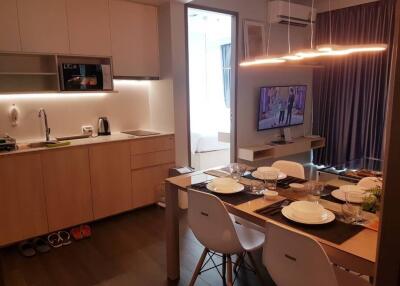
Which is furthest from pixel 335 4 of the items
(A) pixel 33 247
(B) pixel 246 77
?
(A) pixel 33 247

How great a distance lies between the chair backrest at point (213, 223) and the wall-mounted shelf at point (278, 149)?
249 cm

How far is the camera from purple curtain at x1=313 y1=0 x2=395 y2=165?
14.3ft

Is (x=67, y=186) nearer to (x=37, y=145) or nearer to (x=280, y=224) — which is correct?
(x=37, y=145)

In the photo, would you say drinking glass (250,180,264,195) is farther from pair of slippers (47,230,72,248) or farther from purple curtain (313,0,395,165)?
purple curtain (313,0,395,165)

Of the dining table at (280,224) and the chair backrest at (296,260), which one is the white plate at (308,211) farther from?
the chair backrest at (296,260)

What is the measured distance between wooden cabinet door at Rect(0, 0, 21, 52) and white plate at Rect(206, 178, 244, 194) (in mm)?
2300

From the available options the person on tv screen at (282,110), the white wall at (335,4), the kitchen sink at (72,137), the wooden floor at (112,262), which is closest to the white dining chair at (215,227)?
the wooden floor at (112,262)

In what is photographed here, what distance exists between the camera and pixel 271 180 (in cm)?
211

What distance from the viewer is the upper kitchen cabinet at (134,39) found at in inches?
137

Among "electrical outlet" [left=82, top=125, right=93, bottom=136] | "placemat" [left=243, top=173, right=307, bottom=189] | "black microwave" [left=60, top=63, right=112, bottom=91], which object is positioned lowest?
"placemat" [left=243, top=173, right=307, bottom=189]

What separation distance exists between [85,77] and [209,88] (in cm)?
284

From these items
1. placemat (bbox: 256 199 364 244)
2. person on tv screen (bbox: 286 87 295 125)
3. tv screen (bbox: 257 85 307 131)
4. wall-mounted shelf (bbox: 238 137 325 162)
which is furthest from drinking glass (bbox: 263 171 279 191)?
person on tv screen (bbox: 286 87 295 125)

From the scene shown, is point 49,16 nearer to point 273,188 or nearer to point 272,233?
point 273,188

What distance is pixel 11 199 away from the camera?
8.80 ft
